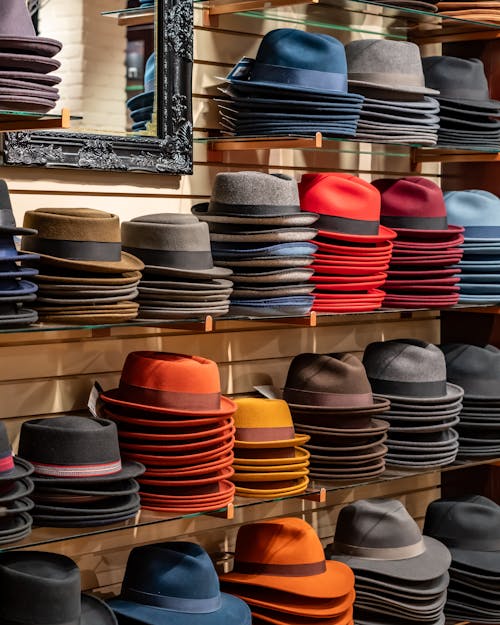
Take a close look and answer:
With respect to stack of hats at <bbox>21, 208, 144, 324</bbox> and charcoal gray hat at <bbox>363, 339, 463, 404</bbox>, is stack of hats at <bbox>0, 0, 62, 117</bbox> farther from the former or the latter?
charcoal gray hat at <bbox>363, 339, 463, 404</bbox>

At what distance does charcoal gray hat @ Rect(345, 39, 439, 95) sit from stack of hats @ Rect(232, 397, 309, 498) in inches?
43.1

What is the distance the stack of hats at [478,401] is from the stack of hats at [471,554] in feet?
0.67

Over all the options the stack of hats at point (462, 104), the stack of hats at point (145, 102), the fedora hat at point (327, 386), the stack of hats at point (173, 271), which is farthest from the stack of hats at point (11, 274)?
the stack of hats at point (462, 104)

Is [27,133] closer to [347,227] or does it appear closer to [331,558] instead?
[347,227]

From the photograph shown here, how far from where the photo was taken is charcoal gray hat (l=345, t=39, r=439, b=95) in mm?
3973

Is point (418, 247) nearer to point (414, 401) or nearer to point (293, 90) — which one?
point (414, 401)

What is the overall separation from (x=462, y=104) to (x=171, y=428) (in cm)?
163

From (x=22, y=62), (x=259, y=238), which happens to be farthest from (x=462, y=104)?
(x=22, y=62)

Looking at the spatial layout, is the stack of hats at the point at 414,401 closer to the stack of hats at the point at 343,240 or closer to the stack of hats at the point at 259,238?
the stack of hats at the point at 343,240

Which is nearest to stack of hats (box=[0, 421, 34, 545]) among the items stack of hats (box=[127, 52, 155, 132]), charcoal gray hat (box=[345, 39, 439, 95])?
stack of hats (box=[127, 52, 155, 132])

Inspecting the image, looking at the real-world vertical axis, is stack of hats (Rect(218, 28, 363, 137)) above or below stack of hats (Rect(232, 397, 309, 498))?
above

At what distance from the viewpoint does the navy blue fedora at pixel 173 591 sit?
3355mm

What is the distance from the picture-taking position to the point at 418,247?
4117 millimetres

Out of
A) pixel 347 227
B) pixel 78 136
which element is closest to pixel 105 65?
pixel 78 136
